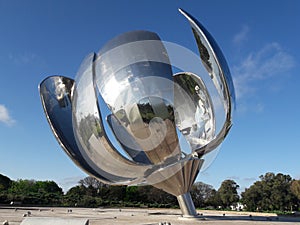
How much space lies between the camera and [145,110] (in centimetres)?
1023

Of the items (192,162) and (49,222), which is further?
(192,162)

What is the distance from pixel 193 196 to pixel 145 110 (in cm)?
2834

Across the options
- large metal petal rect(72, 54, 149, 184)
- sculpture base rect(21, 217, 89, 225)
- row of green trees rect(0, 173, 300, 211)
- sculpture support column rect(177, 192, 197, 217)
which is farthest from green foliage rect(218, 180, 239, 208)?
sculpture base rect(21, 217, 89, 225)

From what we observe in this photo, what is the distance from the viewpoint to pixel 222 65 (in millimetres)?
8211

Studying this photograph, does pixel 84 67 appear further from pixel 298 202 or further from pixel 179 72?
pixel 298 202

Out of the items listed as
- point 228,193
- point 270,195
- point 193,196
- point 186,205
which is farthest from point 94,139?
point 228,193

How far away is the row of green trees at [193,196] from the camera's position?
2922 centimetres

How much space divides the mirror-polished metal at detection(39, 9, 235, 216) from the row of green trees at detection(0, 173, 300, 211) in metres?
19.7

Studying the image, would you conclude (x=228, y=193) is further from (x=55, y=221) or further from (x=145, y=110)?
(x=55, y=221)

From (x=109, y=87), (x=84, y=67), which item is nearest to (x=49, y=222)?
(x=84, y=67)

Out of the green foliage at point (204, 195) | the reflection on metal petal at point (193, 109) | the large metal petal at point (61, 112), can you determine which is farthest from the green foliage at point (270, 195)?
the large metal petal at point (61, 112)

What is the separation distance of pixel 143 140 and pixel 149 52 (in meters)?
3.31

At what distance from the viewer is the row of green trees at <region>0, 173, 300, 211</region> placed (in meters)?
29.2

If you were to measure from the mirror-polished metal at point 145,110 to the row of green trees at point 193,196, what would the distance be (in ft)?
64.8
